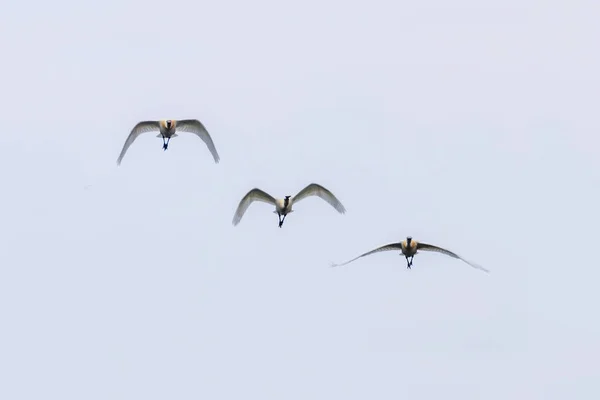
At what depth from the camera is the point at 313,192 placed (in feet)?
138

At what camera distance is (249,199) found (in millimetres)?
42344

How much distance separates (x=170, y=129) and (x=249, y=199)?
3.80m

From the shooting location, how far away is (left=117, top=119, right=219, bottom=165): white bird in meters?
41.1

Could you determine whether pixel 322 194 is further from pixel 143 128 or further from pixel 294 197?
pixel 143 128

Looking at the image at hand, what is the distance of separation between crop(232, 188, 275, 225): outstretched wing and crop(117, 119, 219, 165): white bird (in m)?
1.69

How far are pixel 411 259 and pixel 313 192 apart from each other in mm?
4215

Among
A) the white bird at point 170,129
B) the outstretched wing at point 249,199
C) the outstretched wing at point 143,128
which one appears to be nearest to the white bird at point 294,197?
the outstretched wing at point 249,199

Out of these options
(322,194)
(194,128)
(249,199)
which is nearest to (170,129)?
(194,128)

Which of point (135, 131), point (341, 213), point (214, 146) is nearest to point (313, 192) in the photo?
point (341, 213)

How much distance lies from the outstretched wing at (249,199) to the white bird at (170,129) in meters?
1.69

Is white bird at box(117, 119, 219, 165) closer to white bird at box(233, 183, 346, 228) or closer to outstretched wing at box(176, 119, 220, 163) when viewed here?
outstretched wing at box(176, 119, 220, 163)

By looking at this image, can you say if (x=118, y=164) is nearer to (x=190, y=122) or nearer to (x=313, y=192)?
(x=190, y=122)

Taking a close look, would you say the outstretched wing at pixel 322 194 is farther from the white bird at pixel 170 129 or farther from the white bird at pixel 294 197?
the white bird at pixel 170 129

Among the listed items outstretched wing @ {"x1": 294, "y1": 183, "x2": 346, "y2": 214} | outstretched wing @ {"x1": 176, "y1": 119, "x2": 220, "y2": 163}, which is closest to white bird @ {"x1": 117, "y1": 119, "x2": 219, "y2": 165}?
outstretched wing @ {"x1": 176, "y1": 119, "x2": 220, "y2": 163}
